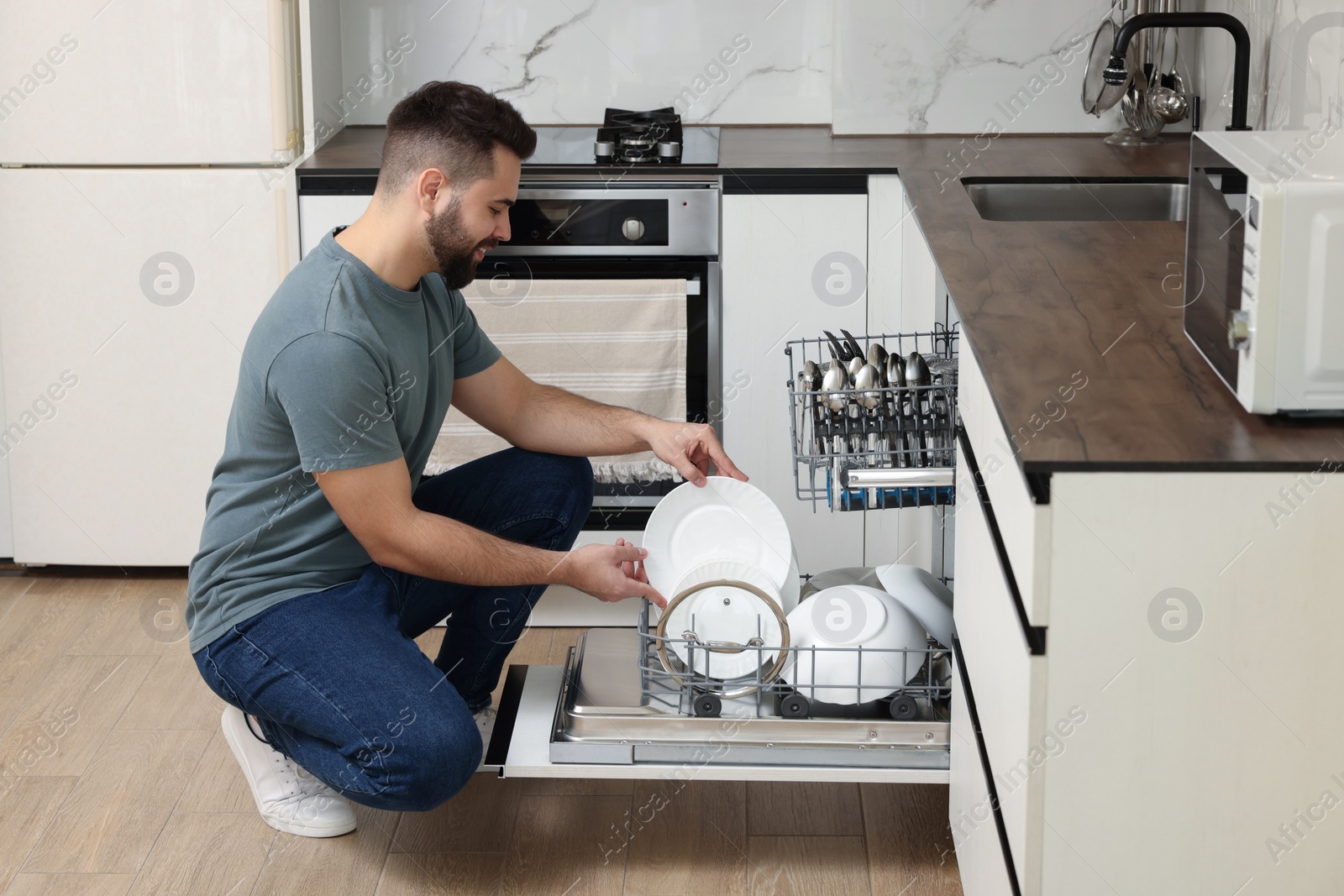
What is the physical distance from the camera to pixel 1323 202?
47.1 inches

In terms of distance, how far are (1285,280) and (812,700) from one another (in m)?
0.90

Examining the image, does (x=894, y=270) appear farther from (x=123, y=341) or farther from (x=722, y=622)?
(x=123, y=341)

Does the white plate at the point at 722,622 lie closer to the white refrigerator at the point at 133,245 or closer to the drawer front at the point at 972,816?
the drawer front at the point at 972,816

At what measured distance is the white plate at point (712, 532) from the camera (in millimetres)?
2039

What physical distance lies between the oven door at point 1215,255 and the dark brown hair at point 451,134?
0.90 m

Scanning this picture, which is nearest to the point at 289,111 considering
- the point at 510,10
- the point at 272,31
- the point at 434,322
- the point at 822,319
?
the point at 272,31

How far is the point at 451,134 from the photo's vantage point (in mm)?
1844

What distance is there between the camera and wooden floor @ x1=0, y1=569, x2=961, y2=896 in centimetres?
193

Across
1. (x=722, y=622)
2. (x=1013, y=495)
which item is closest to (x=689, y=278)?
(x=722, y=622)

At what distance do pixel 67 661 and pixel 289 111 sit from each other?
1.18m

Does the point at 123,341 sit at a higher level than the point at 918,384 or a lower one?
lower

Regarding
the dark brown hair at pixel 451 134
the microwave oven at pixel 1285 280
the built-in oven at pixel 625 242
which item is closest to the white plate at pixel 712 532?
the dark brown hair at pixel 451 134

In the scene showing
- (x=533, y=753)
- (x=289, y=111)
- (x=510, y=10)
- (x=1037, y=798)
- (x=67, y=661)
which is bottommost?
(x=67, y=661)

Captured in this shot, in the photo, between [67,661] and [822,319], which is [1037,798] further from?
[67,661]
